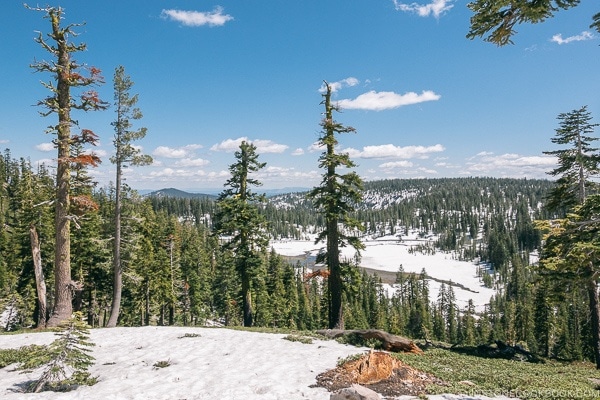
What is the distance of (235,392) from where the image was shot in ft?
30.9

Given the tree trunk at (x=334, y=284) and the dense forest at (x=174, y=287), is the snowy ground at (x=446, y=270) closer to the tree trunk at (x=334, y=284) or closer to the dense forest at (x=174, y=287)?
the dense forest at (x=174, y=287)

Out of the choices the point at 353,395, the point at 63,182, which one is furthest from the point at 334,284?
the point at 63,182

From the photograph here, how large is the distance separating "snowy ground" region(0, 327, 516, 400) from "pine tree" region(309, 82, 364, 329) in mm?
5136

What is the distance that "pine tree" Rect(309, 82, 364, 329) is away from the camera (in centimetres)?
2108

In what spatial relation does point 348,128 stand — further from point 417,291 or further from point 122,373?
point 417,291

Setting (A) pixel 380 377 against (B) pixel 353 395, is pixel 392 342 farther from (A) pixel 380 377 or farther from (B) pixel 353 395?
(B) pixel 353 395

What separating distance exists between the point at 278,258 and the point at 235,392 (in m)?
54.1

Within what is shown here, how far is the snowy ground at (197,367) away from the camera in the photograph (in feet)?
30.8

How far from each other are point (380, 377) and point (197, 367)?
5.79 meters

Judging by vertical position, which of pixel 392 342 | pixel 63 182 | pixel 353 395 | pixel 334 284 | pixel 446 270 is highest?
pixel 63 182

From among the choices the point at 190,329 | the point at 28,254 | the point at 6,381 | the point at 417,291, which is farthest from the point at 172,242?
the point at 417,291

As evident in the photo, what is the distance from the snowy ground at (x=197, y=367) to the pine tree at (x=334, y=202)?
5136 mm

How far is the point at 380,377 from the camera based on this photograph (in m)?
10.4

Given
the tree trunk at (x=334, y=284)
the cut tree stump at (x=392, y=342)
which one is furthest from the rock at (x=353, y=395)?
the tree trunk at (x=334, y=284)
